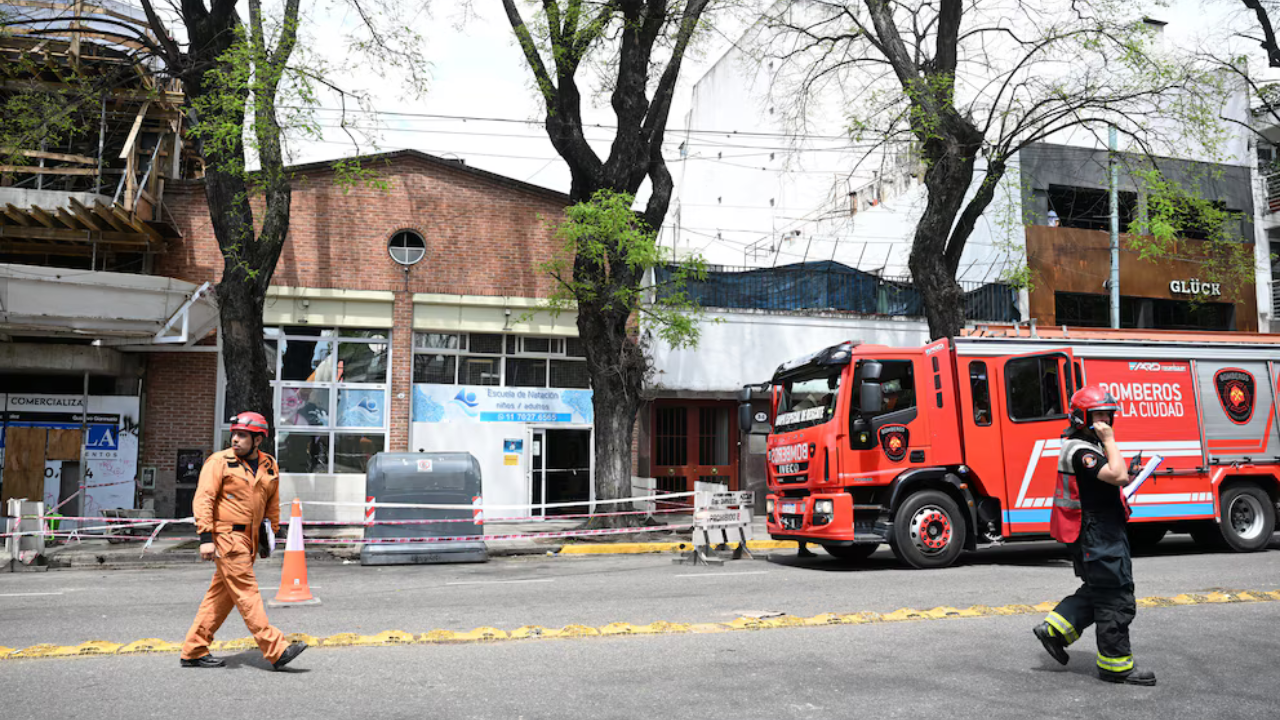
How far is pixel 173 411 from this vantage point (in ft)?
62.3

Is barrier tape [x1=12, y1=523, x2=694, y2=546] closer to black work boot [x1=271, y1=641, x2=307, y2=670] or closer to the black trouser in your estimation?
black work boot [x1=271, y1=641, x2=307, y2=670]

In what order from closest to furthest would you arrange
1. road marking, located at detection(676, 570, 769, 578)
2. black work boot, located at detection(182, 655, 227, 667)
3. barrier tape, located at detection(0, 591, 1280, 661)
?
black work boot, located at detection(182, 655, 227, 667), barrier tape, located at detection(0, 591, 1280, 661), road marking, located at detection(676, 570, 769, 578)

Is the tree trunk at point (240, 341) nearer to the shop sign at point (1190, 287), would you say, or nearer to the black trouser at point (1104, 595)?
the black trouser at point (1104, 595)

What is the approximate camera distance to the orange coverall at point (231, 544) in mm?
6203

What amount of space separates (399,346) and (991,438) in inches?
484

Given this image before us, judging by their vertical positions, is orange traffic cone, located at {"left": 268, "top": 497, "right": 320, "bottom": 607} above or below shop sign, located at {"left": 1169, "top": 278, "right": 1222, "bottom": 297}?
below

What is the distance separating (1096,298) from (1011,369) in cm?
1458

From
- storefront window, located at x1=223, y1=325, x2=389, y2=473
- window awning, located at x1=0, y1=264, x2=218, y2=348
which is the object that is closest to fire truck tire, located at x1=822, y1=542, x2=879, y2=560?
storefront window, located at x1=223, y1=325, x2=389, y2=473

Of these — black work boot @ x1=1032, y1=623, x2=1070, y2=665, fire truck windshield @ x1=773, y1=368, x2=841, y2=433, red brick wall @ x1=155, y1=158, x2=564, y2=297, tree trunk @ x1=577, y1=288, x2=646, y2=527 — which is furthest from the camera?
red brick wall @ x1=155, y1=158, x2=564, y2=297

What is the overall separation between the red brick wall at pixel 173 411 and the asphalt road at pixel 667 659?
834 centimetres

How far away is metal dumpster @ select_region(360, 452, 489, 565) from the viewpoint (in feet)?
44.3

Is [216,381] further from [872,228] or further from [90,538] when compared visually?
[872,228]

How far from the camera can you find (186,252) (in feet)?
63.6

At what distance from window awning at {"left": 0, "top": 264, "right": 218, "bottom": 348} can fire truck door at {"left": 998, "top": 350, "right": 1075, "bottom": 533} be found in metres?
13.2
